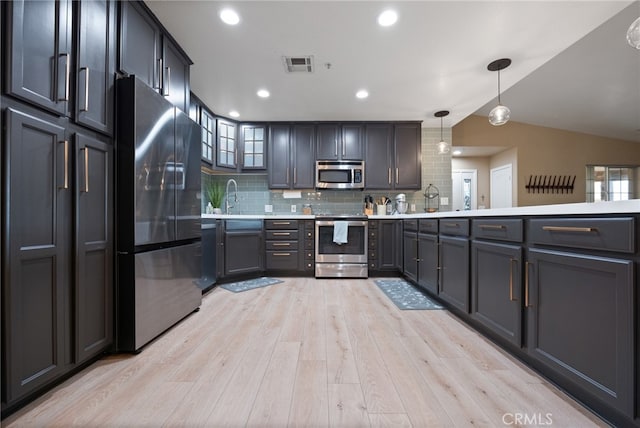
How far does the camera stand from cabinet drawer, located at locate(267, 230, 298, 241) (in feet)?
11.9

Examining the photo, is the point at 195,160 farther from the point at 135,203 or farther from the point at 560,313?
the point at 560,313

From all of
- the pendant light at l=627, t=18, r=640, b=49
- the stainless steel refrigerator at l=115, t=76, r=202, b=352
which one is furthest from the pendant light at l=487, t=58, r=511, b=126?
the stainless steel refrigerator at l=115, t=76, r=202, b=352

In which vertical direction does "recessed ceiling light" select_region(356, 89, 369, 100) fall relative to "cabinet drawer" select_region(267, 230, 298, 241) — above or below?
above

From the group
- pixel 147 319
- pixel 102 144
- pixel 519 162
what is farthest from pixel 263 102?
pixel 519 162

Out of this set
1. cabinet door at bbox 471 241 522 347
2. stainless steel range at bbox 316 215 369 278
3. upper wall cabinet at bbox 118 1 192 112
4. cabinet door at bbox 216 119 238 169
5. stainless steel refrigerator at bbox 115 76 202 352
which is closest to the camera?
cabinet door at bbox 471 241 522 347

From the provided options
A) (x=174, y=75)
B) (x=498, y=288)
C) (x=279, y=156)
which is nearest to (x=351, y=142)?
(x=279, y=156)

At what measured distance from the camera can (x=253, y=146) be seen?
4.02 m

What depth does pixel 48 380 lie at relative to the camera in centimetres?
116

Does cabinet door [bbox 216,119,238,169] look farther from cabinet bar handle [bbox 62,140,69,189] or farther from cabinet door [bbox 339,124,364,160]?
cabinet bar handle [bbox 62,140,69,189]

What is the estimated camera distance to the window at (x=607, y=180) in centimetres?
545

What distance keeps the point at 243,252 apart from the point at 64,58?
2.54 meters

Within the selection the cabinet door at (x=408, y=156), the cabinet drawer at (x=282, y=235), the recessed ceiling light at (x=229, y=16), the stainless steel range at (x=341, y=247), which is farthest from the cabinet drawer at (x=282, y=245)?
the recessed ceiling light at (x=229, y=16)

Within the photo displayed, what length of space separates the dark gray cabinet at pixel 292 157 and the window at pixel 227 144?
56cm

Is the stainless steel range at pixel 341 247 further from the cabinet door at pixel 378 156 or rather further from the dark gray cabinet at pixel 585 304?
the dark gray cabinet at pixel 585 304
